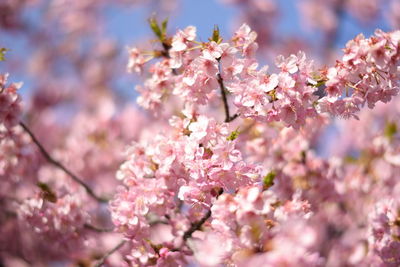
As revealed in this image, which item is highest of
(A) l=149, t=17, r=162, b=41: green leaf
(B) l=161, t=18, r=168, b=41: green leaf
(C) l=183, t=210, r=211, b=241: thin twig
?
(A) l=149, t=17, r=162, b=41: green leaf

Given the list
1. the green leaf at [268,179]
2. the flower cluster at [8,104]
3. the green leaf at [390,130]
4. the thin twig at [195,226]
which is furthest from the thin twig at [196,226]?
the green leaf at [390,130]

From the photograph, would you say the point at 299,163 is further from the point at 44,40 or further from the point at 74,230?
the point at 44,40

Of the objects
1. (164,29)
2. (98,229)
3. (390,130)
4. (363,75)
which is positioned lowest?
(98,229)

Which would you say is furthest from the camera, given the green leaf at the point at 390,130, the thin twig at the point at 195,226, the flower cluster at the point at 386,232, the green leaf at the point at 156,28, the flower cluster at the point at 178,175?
the green leaf at the point at 390,130

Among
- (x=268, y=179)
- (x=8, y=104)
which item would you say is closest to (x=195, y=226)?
(x=268, y=179)

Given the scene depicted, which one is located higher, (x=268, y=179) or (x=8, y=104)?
(x=8, y=104)

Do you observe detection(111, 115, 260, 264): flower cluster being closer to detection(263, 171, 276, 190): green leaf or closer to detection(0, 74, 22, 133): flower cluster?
detection(263, 171, 276, 190): green leaf

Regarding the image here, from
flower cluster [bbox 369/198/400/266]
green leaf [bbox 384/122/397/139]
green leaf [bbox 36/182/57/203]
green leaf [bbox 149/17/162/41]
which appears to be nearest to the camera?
flower cluster [bbox 369/198/400/266]

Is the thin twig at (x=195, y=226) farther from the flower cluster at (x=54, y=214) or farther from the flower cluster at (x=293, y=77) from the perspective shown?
the flower cluster at (x=54, y=214)

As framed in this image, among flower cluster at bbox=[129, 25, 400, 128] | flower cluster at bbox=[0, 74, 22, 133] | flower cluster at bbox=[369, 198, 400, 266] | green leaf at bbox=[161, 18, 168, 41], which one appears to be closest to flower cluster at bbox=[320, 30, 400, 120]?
flower cluster at bbox=[129, 25, 400, 128]

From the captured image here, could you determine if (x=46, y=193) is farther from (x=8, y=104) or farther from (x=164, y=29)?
(x=164, y=29)

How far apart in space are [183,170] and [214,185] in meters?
0.27

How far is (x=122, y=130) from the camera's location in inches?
249

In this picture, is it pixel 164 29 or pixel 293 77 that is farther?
pixel 164 29
